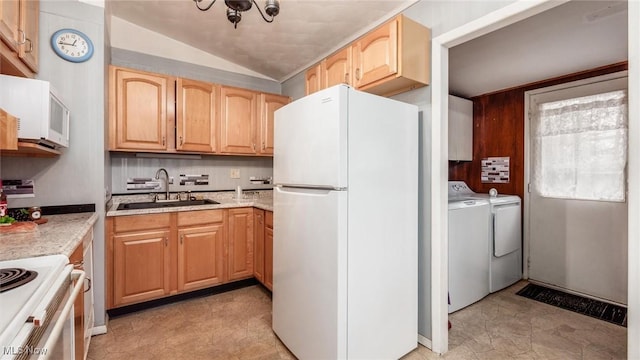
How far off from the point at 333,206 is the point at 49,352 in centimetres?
115

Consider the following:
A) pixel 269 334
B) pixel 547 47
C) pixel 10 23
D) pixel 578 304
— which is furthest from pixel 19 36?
pixel 578 304

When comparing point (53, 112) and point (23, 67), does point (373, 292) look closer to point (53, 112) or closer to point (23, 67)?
point (53, 112)

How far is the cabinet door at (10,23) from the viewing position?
1.38 m

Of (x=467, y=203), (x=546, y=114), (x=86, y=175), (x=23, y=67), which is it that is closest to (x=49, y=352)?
(x=86, y=175)

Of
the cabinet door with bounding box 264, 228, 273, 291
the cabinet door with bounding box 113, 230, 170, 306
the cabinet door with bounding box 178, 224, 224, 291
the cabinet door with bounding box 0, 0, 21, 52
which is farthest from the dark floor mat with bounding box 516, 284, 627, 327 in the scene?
Result: the cabinet door with bounding box 0, 0, 21, 52

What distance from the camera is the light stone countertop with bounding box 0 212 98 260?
3.64 ft

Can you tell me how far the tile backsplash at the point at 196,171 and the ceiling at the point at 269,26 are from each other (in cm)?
121

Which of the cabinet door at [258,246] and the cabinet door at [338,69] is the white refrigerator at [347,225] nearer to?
the cabinet door at [338,69]

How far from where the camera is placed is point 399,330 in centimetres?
179

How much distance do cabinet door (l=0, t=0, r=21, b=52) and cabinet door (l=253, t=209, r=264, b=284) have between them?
1.94 m

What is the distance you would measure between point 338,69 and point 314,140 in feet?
2.94

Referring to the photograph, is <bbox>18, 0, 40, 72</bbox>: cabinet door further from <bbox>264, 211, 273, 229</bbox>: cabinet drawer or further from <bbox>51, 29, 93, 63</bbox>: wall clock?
<bbox>264, 211, 273, 229</bbox>: cabinet drawer

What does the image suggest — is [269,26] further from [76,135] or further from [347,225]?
[347,225]

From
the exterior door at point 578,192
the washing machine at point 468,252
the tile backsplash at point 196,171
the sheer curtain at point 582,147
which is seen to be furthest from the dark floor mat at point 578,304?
the tile backsplash at point 196,171
